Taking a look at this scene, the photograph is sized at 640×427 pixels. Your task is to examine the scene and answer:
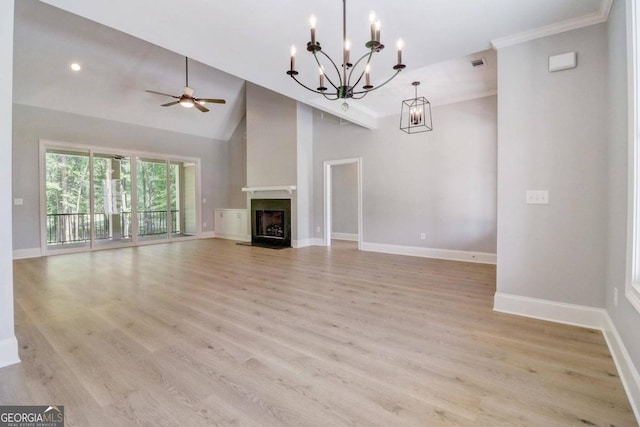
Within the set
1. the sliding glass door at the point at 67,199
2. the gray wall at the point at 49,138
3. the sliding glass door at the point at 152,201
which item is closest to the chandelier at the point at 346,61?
the gray wall at the point at 49,138

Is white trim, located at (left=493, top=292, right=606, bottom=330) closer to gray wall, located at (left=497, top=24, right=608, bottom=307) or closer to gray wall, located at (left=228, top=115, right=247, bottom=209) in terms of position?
gray wall, located at (left=497, top=24, right=608, bottom=307)

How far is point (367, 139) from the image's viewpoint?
20.9ft

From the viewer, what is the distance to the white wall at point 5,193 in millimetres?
1910

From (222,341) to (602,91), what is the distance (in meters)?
3.70

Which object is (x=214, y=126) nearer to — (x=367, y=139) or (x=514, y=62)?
(x=367, y=139)

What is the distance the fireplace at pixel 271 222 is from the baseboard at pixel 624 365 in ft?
18.5

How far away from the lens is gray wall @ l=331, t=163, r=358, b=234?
8.27 metres

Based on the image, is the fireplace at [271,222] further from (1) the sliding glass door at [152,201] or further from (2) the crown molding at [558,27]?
(2) the crown molding at [558,27]

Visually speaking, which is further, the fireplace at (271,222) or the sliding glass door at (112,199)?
the fireplace at (271,222)

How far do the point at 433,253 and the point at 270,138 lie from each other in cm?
459

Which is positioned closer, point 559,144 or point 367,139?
point 559,144

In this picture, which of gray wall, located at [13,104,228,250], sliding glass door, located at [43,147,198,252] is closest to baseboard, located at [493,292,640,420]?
sliding glass door, located at [43,147,198,252]

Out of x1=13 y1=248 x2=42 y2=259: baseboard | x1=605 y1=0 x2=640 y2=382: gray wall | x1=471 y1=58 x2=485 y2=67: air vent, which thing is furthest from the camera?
x1=13 y1=248 x2=42 y2=259: baseboard

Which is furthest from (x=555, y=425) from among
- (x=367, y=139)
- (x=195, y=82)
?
(x=195, y=82)
